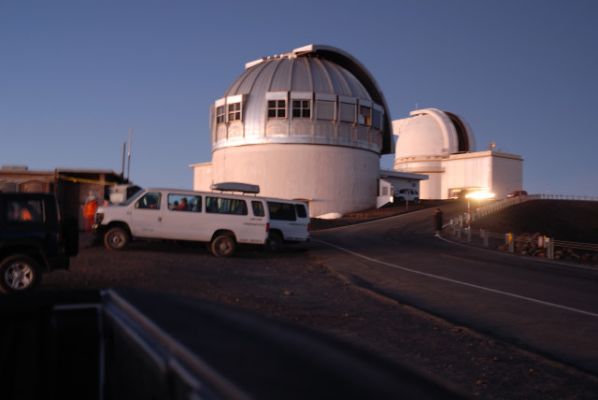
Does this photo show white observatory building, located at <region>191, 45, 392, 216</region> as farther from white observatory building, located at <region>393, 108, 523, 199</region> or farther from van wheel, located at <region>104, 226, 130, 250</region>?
van wheel, located at <region>104, 226, 130, 250</region>

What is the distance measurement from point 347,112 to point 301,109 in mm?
4431

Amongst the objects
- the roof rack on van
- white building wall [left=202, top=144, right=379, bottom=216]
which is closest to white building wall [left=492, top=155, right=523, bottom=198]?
white building wall [left=202, top=144, right=379, bottom=216]

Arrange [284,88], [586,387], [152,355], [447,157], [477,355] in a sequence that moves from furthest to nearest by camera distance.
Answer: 1. [447,157]
2. [284,88]
3. [477,355]
4. [586,387]
5. [152,355]

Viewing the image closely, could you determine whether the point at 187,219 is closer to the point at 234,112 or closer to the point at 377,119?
the point at 234,112

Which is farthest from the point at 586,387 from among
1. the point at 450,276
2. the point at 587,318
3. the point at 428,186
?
the point at 428,186

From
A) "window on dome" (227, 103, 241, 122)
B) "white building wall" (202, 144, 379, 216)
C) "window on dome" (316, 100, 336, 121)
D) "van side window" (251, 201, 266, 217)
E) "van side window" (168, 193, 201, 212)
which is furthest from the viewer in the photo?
"window on dome" (227, 103, 241, 122)

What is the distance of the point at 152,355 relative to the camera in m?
1.56

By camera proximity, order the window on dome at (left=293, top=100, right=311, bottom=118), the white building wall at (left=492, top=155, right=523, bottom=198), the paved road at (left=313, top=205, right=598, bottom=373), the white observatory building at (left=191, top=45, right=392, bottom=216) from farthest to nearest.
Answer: the white building wall at (left=492, top=155, right=523, bottom=198), the white observatory building at (left=191, top=45, right=392, bottom=216), the window on dome at (left=293, top=100, right=311, bottom=118), the paved road at (left=313, top=205, right=598, bottom=373)

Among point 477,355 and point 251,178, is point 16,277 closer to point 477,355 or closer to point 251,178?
point 477,355

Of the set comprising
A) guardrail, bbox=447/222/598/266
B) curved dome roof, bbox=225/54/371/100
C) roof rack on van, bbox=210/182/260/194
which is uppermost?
curved dome roof, bbox=225/54/371/100

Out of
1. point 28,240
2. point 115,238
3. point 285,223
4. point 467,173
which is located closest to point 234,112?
point 285,223

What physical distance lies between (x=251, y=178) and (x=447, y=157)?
36.9 meters

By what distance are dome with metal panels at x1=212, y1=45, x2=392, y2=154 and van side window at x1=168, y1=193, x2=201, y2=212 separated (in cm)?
3046

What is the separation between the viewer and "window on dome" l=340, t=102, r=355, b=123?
48094 mm
